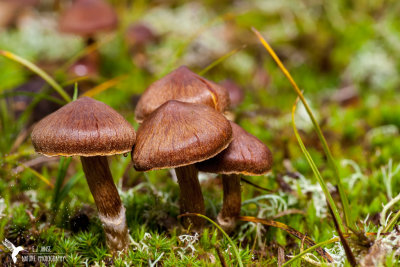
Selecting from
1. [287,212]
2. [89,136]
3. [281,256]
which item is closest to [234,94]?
[287,212]

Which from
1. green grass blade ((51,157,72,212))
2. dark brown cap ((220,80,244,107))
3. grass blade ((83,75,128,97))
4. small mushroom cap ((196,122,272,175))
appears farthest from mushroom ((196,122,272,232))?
dark brown cap ((220,80,244,107))

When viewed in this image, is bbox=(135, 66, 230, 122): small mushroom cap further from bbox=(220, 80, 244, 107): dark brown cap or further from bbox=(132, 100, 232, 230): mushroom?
bbox=(220, 80, 244, 107): dark brown cap

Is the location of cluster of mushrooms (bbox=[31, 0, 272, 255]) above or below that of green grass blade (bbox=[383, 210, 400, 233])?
above

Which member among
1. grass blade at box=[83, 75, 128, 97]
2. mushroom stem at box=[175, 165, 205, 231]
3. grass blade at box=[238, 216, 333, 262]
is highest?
grass blade at box=[83, 75, 128, 97]

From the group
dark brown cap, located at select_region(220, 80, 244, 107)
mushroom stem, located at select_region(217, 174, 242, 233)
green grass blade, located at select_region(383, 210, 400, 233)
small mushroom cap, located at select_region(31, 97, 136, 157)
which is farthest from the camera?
dark brown cap, located at select_region(220, 80, 244, 107)

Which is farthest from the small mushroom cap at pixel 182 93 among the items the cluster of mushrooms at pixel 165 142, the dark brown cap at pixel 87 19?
the dark brown cap at pixel 87 19

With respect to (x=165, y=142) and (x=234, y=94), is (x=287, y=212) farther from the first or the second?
(x=234, y=94)
